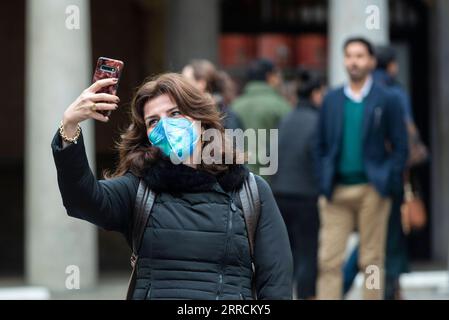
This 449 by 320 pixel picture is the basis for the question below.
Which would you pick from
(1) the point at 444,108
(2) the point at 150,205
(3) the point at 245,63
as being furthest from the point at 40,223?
(2) the point at 150,205

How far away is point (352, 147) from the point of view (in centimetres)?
854

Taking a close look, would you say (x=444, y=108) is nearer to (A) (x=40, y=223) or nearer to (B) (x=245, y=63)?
(B) (x=245, y=63)

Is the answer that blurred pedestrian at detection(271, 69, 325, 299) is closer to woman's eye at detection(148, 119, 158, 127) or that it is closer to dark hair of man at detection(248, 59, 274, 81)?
dark hair of man at detection(248, 59, 274, 81)

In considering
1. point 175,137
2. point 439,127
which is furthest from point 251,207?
point 439,127

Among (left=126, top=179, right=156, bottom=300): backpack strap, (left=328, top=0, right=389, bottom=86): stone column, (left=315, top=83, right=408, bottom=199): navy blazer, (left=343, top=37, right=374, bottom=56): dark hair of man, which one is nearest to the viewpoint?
(left=126, top=179, right=156, bottom=300): backpack strap

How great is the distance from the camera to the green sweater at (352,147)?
852cm

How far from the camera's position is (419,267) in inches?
567

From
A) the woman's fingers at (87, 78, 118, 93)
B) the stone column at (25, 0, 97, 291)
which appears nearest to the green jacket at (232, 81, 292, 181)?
the stone column at (25, 0, 97, 291)

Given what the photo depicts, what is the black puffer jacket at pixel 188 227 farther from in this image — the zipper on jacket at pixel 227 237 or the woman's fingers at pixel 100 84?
the woman's fingers at pixel 100 84

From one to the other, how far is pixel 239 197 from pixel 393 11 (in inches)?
459

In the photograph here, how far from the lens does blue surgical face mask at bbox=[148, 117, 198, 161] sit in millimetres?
4145

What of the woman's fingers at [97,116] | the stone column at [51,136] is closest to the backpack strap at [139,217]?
the woman's fingers at [97,116]
